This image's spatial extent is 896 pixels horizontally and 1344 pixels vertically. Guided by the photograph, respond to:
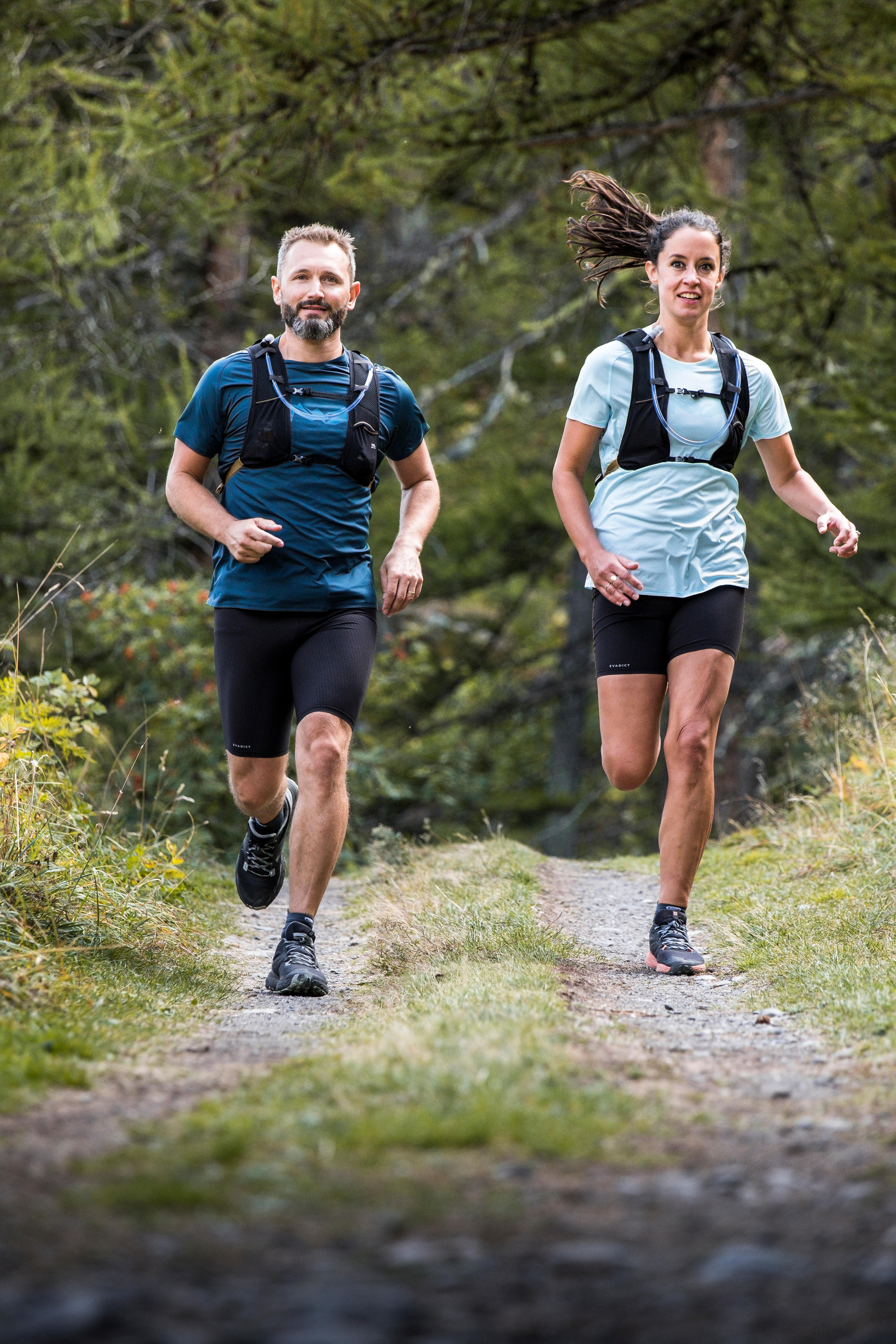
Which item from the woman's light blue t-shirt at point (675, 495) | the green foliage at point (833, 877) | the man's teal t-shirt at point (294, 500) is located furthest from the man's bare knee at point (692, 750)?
the man's teal t-shirt at point (294, 500)

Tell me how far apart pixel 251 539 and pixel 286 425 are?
465 millimetres

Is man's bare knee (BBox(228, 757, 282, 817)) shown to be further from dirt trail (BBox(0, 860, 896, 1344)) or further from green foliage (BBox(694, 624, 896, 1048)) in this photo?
dirt trail (BBox(0, 860, 896, 1344))

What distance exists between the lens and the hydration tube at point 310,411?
470cm

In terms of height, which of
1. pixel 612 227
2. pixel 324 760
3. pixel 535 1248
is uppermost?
pixel 612 227

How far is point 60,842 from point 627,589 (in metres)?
2.18

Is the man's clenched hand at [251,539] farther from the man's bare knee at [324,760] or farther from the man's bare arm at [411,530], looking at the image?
the man's bare knee at [324,760]

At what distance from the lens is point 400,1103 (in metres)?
2.68

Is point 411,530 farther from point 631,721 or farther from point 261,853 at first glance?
point 261,853

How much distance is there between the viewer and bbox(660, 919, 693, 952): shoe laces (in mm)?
4879

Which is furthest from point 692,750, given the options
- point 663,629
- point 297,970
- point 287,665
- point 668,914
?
point 297,970

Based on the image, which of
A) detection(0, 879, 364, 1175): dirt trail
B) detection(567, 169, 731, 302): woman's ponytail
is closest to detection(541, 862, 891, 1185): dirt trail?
detection(0, 879, 364, 1175): dirt trail

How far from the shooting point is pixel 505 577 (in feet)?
52.0

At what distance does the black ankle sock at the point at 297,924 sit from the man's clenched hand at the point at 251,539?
118 centimetres

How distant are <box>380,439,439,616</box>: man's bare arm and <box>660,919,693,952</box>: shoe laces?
146 cm
